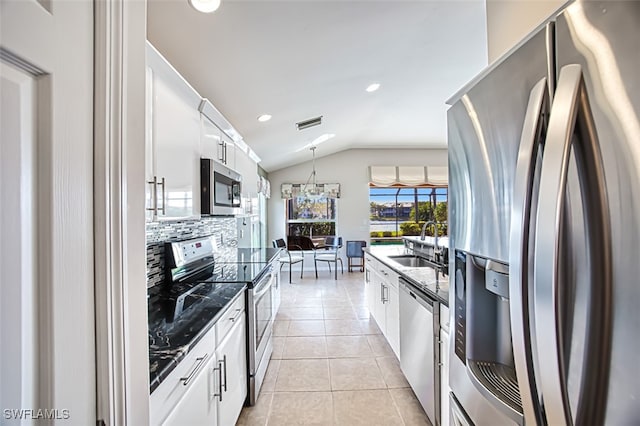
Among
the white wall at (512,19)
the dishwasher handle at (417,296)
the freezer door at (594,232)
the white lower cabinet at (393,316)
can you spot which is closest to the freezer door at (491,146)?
the freezer door at (594,232)

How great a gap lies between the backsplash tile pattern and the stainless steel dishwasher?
5.08 ft

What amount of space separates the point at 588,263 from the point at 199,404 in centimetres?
138

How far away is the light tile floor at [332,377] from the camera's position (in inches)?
78.6

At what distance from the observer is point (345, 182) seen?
720 centimetres

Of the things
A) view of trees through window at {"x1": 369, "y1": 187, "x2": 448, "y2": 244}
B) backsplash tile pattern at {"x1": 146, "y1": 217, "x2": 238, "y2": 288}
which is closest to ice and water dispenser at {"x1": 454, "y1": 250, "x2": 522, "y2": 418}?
backsplash tile pattern at {"x1": 146, "y1": 217, "x2": 238, "y2": 288}

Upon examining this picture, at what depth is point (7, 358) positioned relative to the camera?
0.42 metres

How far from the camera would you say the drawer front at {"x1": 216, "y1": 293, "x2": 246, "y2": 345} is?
1502mm

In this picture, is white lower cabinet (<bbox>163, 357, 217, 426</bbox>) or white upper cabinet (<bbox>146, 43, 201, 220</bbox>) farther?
white upper cabinet (<bbox>146, 43, 201, 220</bbox>)

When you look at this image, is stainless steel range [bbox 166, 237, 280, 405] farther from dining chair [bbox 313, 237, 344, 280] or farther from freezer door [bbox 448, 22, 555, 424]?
dining chair [bbox 313, 237, 344, 280]

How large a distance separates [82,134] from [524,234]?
2.75 ft

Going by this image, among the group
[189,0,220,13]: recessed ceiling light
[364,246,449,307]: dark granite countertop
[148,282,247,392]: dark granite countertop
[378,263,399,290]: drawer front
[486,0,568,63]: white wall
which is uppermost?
[189,0,220,13]: recessed ceiling light

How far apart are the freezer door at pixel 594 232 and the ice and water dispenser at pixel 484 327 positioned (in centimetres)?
37

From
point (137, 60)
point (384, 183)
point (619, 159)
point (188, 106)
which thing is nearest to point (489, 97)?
point (619, 159)

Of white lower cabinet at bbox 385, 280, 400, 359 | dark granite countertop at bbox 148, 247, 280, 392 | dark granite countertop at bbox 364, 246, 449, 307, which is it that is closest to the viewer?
dark granite countertop at bbox 148, 247, 280, 392
